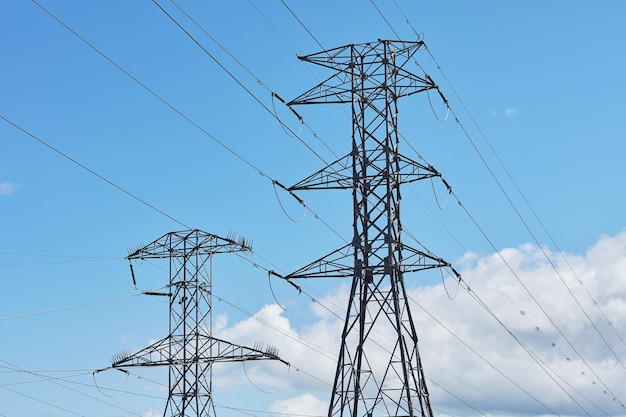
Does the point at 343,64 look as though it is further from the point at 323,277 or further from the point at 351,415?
the point at 351,415

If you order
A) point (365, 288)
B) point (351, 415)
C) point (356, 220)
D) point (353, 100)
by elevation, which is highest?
point (353, 100)

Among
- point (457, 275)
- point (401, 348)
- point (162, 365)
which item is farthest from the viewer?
point (162, 365)

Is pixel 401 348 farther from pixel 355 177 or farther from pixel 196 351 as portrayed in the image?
pixel 196 351

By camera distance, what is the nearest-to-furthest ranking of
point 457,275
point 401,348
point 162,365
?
point 401,348 < point 457,275 < point 162,365

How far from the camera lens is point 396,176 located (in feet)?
137

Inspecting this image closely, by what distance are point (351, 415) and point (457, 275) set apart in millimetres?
7257

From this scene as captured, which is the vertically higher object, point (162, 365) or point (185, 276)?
point (185, 276)

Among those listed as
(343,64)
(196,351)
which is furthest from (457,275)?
(196,351)

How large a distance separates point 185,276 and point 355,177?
21.4 metres

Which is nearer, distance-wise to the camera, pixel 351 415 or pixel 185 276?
pixel 351 415

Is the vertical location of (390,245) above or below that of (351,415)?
above

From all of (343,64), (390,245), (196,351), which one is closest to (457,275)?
(390,245)

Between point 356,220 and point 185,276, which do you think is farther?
point 185,276

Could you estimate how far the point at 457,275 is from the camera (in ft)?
137
